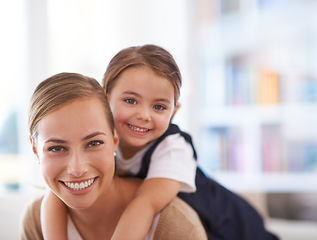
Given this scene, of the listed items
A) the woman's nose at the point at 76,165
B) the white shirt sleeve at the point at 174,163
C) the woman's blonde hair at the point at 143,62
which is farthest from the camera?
the white shirt sleeve at the point at 174,163

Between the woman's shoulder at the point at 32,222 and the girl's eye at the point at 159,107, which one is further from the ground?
the girl's eye at the point at 159,107

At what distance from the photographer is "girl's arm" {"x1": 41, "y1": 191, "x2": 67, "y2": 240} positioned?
675 millimetres

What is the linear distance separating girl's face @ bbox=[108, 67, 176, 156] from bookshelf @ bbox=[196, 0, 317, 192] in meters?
1.79

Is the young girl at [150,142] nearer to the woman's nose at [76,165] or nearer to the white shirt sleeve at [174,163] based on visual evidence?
the white shirt sleeve at [174,163]

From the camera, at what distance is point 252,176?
263 cm

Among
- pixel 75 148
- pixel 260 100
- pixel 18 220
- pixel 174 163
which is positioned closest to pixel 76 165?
pixel 75 148

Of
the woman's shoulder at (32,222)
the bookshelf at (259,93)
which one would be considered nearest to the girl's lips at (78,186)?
the woman's shoulder at (32,222)

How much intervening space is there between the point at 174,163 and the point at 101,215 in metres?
0.19

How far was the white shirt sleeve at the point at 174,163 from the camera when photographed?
2.49 ft

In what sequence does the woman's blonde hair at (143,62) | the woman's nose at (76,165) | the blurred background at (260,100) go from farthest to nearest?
the blurred background at (260,100)
the woman's blonde hair at (143,62)
the woman's nose at (76,165)

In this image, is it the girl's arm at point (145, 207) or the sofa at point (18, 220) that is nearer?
the girl's arm at point (145, 207)

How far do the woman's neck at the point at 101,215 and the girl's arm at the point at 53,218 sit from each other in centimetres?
2

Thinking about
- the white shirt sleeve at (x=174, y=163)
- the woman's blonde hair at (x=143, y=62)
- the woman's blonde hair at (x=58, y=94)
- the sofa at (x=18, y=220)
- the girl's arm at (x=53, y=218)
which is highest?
the woman's blonde hair at (x=143, y=62)

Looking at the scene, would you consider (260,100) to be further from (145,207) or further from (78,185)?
(78,185)
